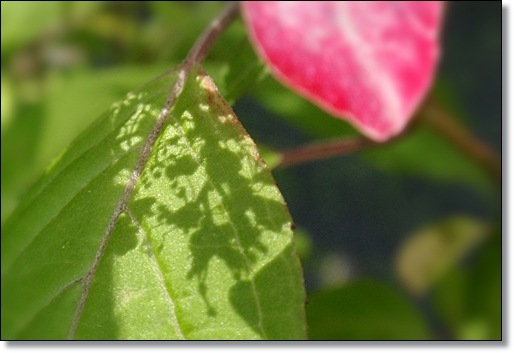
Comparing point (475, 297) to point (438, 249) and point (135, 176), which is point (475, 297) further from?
point (135, 176)

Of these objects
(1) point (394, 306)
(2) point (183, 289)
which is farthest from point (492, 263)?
(2) point (183, 289)

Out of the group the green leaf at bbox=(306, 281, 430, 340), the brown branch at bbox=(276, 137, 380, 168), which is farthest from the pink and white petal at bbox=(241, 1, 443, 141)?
the green leaf at bbox=(306, 281, 430, 340)

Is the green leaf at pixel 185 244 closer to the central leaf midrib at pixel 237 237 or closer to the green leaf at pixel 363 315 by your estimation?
the central leaf midrib at pixel 237 237

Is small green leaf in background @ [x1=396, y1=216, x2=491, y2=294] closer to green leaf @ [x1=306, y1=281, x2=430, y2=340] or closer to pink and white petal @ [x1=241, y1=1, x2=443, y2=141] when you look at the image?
green leaf @ [x1=306, y1=281, x2=430, y2=340]

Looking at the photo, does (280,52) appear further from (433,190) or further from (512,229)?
(433,190)

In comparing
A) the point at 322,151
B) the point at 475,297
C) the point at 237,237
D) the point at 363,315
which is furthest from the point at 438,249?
the point at 237,237

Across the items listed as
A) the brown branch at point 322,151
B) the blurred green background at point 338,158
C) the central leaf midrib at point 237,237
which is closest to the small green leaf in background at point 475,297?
the blurred green background at point 338,158
